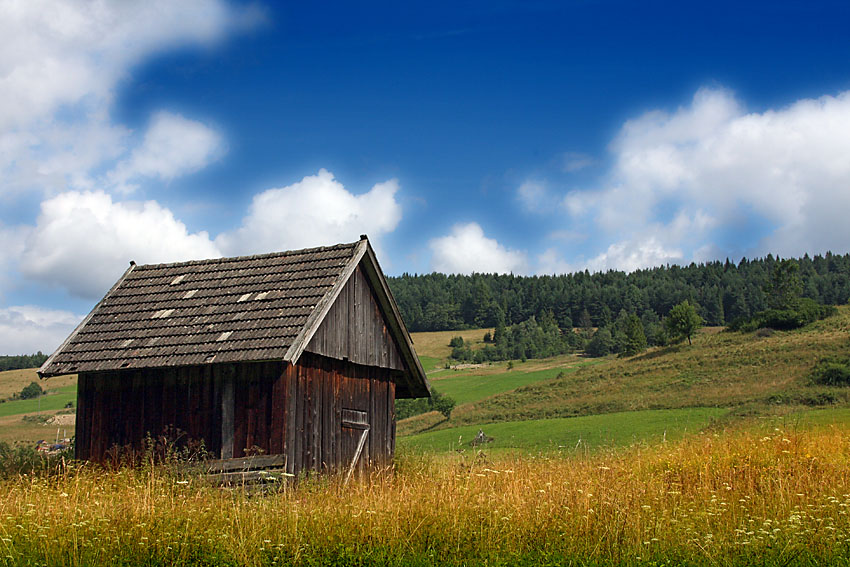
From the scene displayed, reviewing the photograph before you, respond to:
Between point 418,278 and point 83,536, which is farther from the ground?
point 418,278

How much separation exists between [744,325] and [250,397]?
295 feet

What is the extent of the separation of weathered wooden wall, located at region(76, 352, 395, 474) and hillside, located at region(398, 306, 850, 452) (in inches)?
1338

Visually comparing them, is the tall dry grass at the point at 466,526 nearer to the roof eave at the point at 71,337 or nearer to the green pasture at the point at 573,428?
the roof eave at the point at 71,337

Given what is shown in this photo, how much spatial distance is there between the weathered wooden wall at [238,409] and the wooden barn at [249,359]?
22 millimetres

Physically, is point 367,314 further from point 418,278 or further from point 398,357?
point 418,278

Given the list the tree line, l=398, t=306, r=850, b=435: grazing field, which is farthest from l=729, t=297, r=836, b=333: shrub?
the tree line

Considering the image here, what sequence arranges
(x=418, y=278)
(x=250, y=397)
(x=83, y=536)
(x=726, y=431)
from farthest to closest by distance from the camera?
(x=418, y=278) → (x=726, y=431) → (x=250, y=397) → (x=83, y=536)

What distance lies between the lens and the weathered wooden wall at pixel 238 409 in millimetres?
13734

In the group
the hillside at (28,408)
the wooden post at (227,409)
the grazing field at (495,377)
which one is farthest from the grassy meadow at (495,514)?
the grazing field at (495,377)

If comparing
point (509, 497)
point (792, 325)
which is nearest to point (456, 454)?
point (509, 497)

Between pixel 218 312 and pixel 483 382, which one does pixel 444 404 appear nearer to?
pixel 483 382

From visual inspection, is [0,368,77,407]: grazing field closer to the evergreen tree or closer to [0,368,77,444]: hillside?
[0,368,77,444]: hillside

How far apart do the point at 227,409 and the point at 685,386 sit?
5695 centimetres

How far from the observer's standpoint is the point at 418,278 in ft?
613
